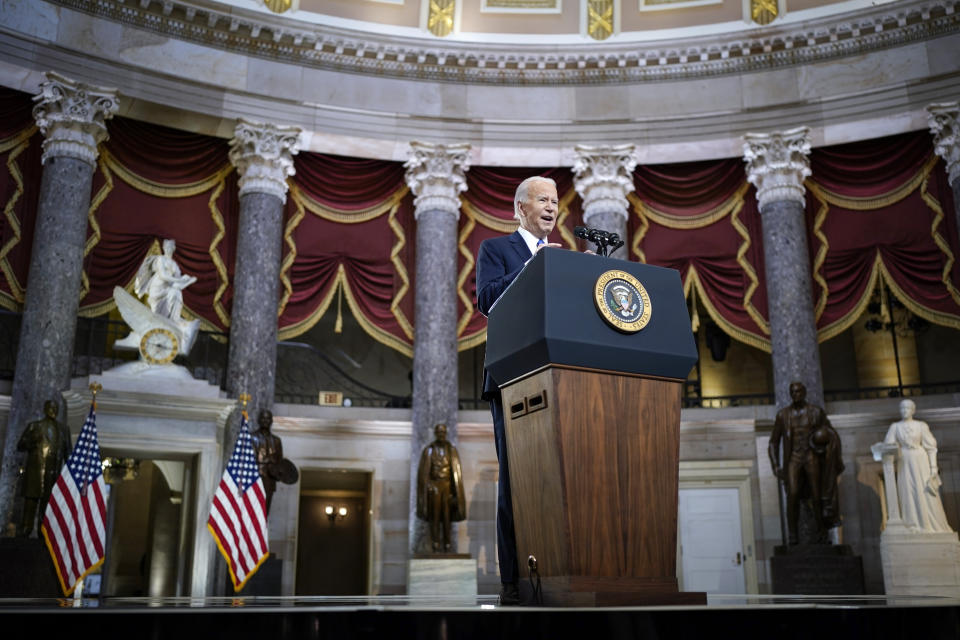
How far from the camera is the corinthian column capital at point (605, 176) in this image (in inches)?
573

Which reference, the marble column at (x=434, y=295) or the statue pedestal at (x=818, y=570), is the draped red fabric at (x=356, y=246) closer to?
the marble column at (x=434, y=295)

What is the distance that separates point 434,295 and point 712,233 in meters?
4.54

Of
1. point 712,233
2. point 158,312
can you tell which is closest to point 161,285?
point 158,312

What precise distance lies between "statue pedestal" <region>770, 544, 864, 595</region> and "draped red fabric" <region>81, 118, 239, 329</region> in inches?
328

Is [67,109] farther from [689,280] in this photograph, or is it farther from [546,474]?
[546,474]

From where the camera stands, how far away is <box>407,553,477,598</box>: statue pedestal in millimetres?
12440

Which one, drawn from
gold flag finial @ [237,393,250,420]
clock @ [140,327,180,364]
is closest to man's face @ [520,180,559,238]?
gold flag finial @ [237,393,250,420]

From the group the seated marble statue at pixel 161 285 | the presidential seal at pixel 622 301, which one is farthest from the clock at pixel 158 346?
the presidential seal at pixel 622 301

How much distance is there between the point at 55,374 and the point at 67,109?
3621 mm

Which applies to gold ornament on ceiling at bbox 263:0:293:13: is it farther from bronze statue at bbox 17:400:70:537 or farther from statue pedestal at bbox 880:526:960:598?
statue pedestal at bbox 880:526:960:598

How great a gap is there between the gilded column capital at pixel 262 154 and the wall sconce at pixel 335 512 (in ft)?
21.1

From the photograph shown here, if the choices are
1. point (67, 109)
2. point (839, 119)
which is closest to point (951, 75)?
point (839, 119)

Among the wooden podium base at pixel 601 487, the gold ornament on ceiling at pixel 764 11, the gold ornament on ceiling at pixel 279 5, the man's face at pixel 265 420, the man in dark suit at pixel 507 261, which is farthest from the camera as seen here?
the gold ornament on ceiling at pixel 764 11

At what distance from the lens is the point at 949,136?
1330 cm
